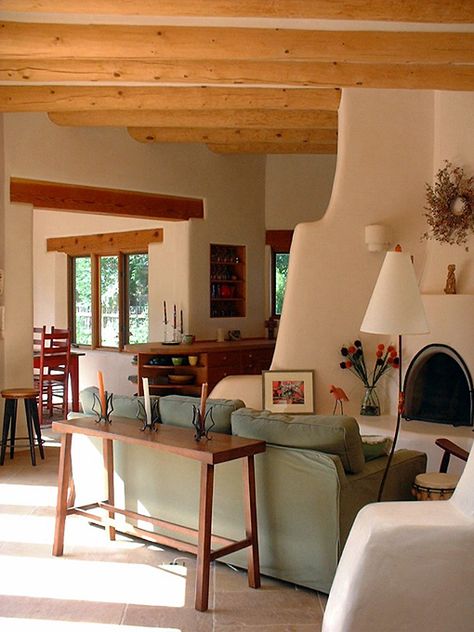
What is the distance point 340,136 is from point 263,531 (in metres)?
3.72

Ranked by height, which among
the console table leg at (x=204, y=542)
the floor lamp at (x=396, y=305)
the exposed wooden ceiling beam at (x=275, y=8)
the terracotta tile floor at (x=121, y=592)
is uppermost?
the exposed wooden ceiling beam at (x=275, y=8)

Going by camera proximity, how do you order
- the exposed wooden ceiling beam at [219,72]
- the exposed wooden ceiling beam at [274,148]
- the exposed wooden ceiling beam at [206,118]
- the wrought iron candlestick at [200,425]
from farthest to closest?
Result: the exposed wooden ceiling beam at [274,148] → the exposed wooden ceiling beam at [206,118] → the exposed wooden ceiling beam at [219,72] → the wrought iron candlestick at [200,425]

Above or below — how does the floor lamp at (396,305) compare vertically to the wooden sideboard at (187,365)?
above

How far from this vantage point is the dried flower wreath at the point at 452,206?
234 inches

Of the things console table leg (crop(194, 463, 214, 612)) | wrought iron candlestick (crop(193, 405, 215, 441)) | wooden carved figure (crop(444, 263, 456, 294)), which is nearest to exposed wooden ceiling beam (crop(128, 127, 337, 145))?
wooden carved figure (crop(444, 263, 456, 294))

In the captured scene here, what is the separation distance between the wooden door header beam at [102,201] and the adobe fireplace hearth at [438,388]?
3.63 meters

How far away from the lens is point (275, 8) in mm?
4285

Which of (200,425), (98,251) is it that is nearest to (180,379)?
(98,251)

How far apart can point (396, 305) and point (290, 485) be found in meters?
1.03

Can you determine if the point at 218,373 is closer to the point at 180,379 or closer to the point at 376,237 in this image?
the point at 180,379

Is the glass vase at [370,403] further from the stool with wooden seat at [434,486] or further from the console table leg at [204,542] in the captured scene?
the console table leg at [204,542]

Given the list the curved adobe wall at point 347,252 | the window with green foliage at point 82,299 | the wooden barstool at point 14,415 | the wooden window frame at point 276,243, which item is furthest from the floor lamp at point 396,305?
the window with green foliage at point 82,299

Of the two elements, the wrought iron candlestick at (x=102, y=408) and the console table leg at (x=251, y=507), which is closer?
the console table leg at (x=251, y=507)

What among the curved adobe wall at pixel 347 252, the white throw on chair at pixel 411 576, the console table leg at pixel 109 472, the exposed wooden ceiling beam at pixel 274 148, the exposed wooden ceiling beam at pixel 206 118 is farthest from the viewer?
the exposed wooden ceiling beam at pixel 274 148
